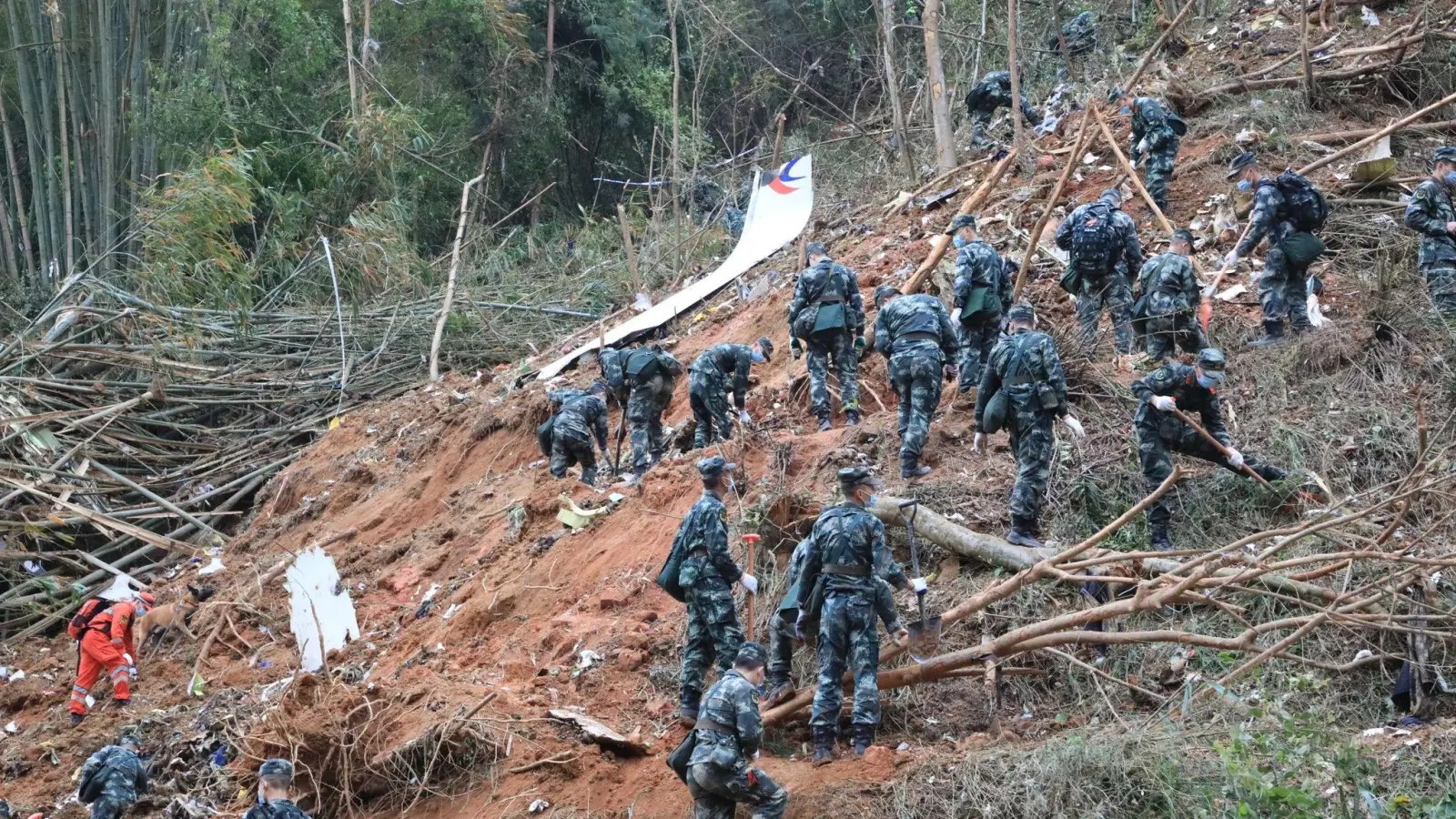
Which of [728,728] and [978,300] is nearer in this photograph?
[728,728]

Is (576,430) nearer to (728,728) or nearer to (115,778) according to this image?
(115,778)

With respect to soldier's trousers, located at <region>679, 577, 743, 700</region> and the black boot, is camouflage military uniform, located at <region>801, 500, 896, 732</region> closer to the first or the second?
the black boot

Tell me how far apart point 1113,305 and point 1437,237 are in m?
2.41

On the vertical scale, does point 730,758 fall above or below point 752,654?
below

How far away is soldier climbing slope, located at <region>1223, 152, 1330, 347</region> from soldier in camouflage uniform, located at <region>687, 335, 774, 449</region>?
4116 mm

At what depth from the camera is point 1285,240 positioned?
10422mm

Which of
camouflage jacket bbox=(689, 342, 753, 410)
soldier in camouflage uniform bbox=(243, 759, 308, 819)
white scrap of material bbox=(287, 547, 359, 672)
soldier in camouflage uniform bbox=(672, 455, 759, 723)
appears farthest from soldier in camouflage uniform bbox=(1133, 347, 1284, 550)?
white scrap of material bbox=(287, 547, 359, 672)

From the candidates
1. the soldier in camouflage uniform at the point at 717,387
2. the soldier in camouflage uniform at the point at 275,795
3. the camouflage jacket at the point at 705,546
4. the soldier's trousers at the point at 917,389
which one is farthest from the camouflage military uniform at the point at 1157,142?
the soldier in camouflage uniform at the point at 275,795

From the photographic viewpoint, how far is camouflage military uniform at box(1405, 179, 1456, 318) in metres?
10.1

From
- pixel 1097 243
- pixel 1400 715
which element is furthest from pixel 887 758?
pixel 1097 243

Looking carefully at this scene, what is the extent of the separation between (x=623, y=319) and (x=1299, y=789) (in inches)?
499

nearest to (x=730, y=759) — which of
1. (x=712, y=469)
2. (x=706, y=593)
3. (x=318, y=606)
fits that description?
(x=706, y=593)

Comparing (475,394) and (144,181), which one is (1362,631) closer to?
(475,394)

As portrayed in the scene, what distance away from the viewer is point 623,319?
57.2ft
